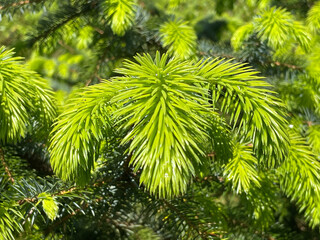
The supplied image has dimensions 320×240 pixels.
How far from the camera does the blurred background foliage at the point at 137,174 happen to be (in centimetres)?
89

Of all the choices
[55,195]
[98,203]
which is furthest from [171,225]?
[55,195]

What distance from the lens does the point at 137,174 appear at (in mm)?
934

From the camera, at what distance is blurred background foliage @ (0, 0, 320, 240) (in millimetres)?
888

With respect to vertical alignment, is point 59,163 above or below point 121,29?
below

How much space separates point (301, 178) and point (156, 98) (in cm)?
49

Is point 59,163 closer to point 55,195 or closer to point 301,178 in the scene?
point 55,195

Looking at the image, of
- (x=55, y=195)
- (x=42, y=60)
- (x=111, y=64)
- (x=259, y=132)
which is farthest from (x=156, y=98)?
(x=42, y=60)

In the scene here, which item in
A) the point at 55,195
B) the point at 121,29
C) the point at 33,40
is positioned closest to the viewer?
the point at 55,195

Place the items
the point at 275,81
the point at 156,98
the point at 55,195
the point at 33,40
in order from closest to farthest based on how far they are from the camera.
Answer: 1. the point at 156,98
2. the point at 55,195
3. the point at 33,40
4. the point at 275,81

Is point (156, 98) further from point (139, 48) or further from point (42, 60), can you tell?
point (42, 60)

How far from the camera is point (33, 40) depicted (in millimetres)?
1233

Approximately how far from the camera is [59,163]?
71cm

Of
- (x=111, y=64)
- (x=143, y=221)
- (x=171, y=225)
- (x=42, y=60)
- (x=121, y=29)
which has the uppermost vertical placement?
(x=121, y=29)

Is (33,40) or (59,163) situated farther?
(33,40)
